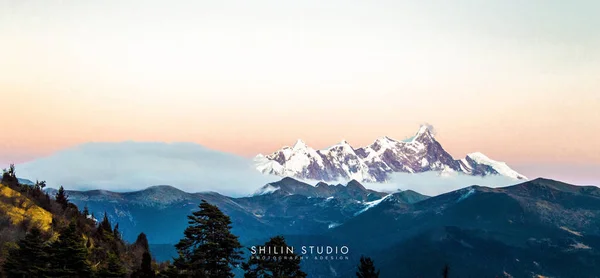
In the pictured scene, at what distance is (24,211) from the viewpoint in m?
77.6

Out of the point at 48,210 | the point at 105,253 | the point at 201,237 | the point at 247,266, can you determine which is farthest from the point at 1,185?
the point at 247,266

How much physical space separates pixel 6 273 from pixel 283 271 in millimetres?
32771

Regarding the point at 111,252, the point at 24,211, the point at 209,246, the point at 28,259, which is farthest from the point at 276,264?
the point at 24,211

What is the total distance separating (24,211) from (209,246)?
26648 millimetres

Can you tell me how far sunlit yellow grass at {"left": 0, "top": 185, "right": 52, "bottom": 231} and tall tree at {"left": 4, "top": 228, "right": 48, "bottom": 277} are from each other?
15602 mm

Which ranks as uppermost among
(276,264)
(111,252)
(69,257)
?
(111,252)

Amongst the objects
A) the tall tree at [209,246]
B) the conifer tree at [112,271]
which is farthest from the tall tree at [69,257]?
the tall tree at [209,246]

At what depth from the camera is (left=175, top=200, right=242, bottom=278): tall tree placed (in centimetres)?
7325

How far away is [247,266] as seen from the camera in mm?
75250

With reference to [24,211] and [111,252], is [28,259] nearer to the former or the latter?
[24,211]

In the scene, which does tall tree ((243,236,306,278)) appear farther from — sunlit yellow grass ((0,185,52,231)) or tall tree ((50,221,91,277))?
sunlit yellow grass ((0,185,52,231))

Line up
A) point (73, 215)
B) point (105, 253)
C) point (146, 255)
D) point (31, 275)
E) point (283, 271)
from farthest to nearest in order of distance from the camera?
1. point (73, 215)
2. point (105, 253)
3. point (283, 271)
4. point (146, 255)
5. point (31, 275)

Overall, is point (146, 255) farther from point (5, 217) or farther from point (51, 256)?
point (5, 217)

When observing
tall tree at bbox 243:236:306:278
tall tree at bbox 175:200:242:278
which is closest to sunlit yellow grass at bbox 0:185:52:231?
tall tree at bbox 175:200:242:278
